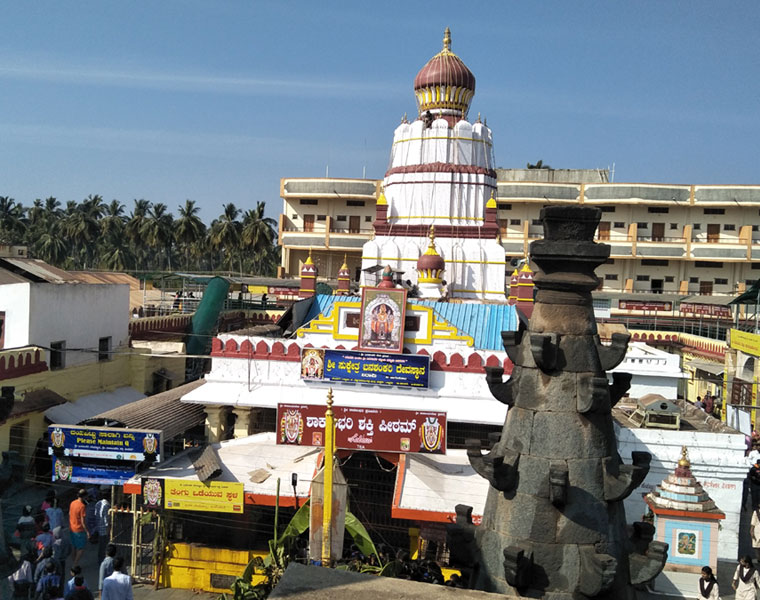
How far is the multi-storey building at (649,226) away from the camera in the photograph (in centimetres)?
5347

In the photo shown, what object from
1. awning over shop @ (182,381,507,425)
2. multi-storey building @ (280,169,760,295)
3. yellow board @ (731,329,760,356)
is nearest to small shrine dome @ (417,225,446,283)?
awning over shop @ (182,381,507,425)

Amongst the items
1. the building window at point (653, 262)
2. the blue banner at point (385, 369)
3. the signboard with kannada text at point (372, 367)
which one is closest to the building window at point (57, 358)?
the signboard with kannada text at point (372, 367)

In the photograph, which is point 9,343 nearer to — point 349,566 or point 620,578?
point 349,566

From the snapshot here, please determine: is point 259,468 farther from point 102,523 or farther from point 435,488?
point 435,488

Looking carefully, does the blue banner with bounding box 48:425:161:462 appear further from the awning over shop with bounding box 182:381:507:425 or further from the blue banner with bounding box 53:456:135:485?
the awning over shop with bounding box 182:381:507:425

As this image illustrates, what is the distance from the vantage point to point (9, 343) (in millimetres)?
→ 19234

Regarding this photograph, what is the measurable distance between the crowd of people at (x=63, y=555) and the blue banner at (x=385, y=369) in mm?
6770

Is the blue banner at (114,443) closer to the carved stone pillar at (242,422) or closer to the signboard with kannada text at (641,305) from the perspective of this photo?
the carved stone pillar at (242,422)

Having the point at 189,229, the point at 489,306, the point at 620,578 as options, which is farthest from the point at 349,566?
the point at 189,229

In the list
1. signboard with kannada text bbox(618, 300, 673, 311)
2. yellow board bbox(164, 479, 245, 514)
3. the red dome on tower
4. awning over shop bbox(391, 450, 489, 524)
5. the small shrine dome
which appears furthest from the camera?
signboard with kannada text bbox(618, 300, 673, 311)

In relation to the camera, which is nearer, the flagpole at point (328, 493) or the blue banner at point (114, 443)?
the flagpole at point (328, 493)

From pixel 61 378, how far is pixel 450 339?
11.7 meters

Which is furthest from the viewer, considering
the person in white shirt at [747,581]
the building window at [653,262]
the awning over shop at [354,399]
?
the building window at [653,262]

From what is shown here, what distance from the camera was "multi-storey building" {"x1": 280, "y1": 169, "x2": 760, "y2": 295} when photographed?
175 ft
